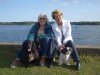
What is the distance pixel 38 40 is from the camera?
8.72 metres

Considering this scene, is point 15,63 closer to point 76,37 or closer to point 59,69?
point 59,69

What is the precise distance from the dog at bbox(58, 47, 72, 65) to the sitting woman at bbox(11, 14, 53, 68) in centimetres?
46

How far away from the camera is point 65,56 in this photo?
8.70 metres

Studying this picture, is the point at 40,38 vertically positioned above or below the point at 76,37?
above

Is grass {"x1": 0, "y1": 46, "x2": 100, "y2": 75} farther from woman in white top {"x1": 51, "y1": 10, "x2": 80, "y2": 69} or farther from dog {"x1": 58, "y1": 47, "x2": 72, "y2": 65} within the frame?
woman in white top {"x1": 51, "y1": 10, "x2": 80, "y2": 69}

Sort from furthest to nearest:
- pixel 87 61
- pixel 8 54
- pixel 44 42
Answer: pixel 8 54 < pixel 87 61 < pixel 44 42

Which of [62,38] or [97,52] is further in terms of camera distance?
[97,52]

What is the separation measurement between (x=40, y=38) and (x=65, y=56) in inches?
34.0

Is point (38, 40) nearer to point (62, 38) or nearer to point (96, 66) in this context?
point (62, 38)

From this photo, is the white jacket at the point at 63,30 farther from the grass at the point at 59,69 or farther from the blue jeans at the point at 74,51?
the grass at the point at 59,69

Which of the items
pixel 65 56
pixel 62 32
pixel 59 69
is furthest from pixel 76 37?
pixel 59 69

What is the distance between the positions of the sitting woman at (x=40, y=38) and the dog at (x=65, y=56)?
1.51ft

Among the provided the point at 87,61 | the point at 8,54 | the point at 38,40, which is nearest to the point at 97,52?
the point at 87,61

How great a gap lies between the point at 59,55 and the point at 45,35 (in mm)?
693
